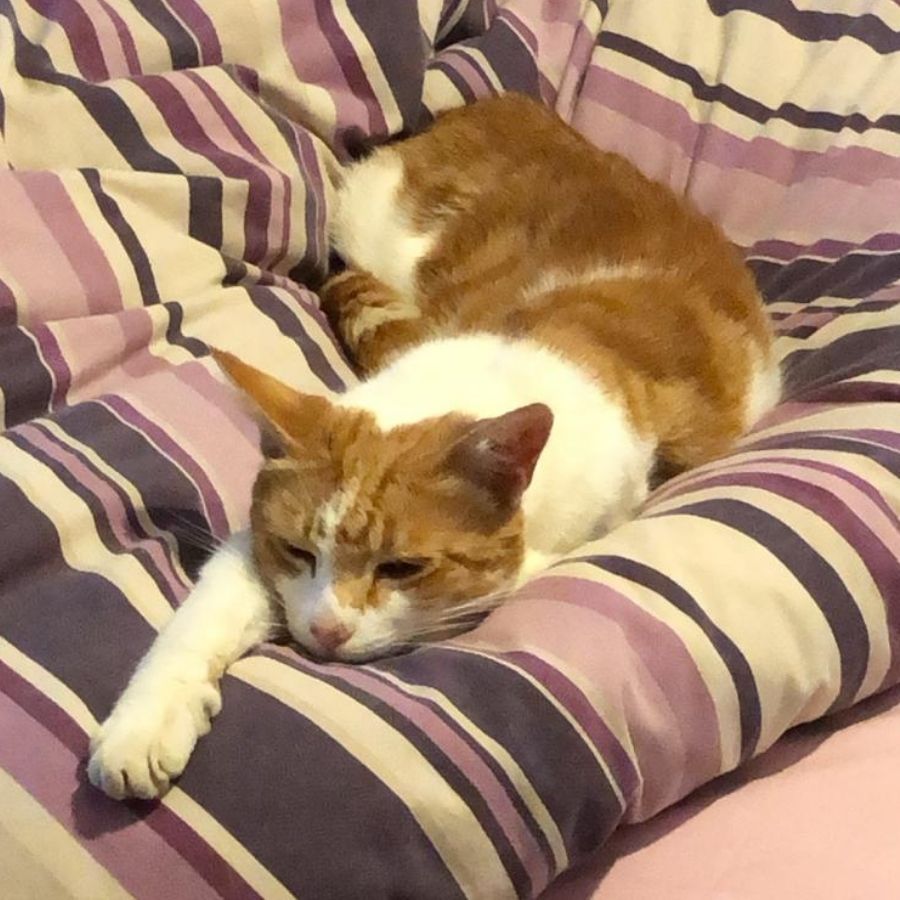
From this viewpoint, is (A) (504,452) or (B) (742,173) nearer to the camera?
(A) (504,452)

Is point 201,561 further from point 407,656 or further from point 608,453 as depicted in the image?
point 608,453

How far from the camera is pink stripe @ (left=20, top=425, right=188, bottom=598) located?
1.02 m

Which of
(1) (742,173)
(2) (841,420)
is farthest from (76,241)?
(1) (742,173)

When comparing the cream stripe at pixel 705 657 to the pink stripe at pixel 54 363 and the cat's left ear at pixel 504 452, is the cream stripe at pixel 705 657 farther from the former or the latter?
the pink stripe at pixel 54 363

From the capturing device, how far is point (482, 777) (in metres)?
0.82

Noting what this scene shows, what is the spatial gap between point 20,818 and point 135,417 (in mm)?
431

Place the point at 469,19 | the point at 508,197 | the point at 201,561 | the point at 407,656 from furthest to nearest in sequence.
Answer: the point at 469,19
the point at 508,197
the point at 201,561
the point at 407,656

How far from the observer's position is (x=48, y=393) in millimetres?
1140

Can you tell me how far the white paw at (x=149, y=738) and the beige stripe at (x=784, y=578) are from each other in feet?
1.18

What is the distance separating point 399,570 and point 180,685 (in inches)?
8.9

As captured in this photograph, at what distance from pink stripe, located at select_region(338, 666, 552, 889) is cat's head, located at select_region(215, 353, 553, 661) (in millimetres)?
148

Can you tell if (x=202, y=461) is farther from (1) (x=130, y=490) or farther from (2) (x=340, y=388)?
(2) (x=340, y=388)

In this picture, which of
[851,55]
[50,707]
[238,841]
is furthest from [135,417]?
[851,55]

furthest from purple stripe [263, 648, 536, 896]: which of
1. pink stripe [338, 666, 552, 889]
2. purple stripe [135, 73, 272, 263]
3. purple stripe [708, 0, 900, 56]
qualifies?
purple stripe [708, 0, 900, 56]
